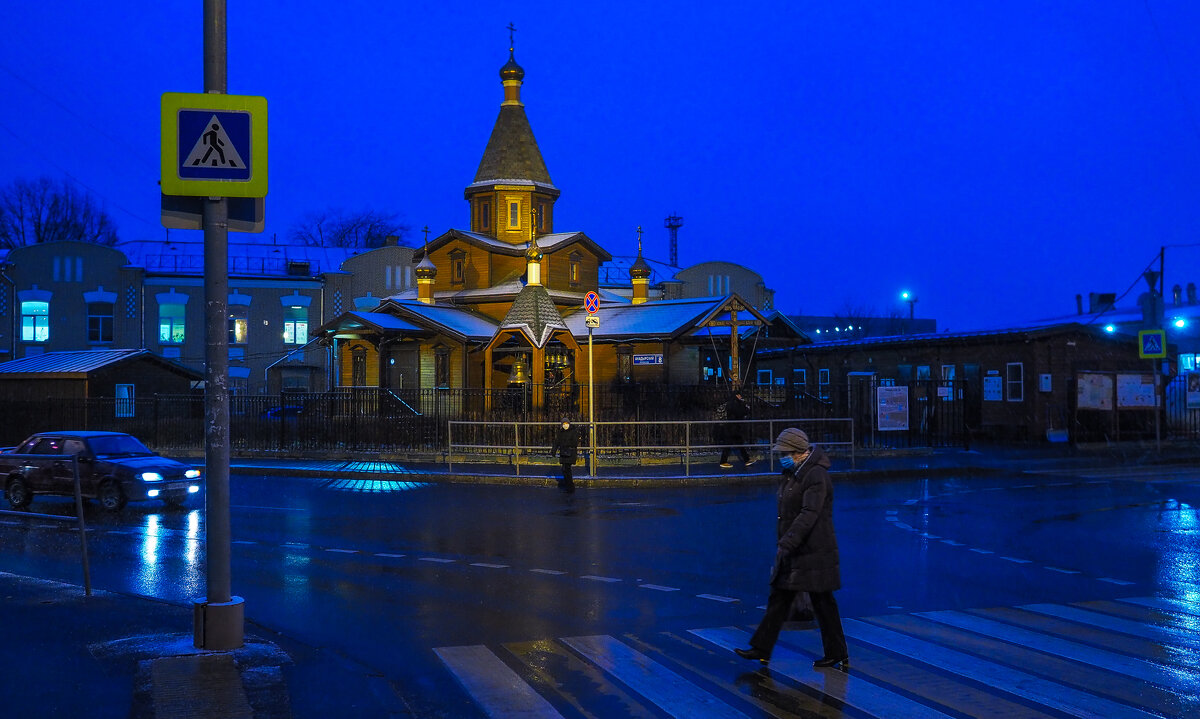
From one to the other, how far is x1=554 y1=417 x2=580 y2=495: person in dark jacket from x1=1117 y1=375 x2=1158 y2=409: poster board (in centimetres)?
2101

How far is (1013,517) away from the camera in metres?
17.0

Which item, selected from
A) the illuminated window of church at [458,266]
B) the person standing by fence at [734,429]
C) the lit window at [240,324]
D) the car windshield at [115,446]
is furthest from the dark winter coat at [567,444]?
the lit window at [240,324]

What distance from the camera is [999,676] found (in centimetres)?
741

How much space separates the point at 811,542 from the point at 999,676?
1.62m

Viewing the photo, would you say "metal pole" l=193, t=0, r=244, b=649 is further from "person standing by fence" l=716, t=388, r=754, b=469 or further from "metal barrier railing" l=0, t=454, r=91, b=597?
"person standing by fence" l=716, t=388, r=754, b=469

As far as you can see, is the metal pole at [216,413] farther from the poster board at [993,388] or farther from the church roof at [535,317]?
the poster board at [993,388]

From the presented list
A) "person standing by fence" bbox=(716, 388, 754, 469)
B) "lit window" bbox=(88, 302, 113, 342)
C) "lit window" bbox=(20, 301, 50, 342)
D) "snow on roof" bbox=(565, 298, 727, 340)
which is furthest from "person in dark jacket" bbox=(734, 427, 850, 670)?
"lit window" bbox=(20, 301, 50, 342)

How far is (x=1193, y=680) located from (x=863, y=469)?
1776cm

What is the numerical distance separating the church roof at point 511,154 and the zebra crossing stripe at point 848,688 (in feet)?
125

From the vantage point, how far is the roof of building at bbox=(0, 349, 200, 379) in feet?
117

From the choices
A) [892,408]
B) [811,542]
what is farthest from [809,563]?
[892,408]

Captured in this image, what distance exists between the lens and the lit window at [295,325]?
182 ft

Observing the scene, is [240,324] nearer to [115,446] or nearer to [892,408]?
[115,446]

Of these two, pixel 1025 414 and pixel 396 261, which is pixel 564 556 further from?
pixel 396 261
